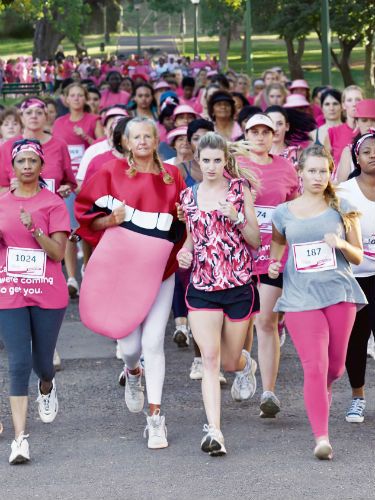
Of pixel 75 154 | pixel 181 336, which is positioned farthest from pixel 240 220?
pixel 75 154

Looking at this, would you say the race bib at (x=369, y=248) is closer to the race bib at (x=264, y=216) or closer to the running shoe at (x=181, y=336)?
the race bib at (x=264, y=216)

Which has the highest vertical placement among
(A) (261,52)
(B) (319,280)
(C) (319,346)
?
(B) (319,280)

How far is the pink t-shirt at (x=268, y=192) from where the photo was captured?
27.7 ft

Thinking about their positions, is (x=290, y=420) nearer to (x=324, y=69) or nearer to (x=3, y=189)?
(x=3, y=189)

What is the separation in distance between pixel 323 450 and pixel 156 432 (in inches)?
42.0

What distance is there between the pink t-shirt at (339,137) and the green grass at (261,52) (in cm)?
4528

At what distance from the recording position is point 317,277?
289 inches

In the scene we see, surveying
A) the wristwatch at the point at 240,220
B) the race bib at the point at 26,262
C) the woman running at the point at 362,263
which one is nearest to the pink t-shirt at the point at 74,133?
the woman running at the point at 362,263

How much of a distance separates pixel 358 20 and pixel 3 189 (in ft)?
108

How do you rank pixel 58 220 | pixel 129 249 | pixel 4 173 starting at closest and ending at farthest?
1. pixel 58 220
2. pixel 129 249
3. pixel 4 173

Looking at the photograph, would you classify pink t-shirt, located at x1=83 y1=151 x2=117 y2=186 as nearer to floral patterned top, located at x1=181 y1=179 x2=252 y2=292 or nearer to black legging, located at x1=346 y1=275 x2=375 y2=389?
floral patterned top, located at x1=181 y1=179 x2=252 y2=292

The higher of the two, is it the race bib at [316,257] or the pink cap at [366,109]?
the pink cap at [366,109]

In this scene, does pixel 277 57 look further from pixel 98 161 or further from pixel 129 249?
pixel 129 249

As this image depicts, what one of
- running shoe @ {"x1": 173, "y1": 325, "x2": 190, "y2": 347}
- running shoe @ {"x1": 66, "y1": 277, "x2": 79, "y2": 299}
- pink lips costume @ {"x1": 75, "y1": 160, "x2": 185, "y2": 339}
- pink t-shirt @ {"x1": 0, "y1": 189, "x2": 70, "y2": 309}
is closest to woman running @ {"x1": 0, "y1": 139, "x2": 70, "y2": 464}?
pink t-shirt @ {"x1": 0, "y1": 189, "x2": 70, "y2": 309}
